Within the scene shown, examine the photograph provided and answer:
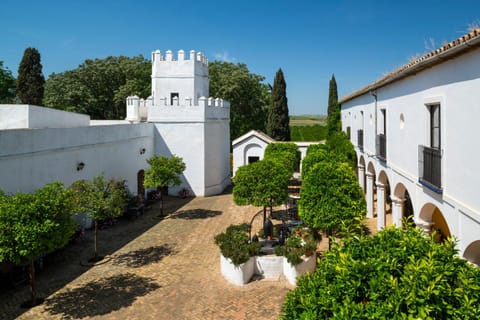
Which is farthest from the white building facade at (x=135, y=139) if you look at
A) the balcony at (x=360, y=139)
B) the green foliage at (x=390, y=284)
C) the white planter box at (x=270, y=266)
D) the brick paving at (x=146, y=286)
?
the green foliage at (x=390, y=284)

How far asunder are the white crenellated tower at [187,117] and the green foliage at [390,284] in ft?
68.7

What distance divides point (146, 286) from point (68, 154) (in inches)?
303

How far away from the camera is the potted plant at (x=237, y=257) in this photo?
37.1ft

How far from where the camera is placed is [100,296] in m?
10.6

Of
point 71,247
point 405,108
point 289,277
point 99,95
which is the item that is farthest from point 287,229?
point 99,95

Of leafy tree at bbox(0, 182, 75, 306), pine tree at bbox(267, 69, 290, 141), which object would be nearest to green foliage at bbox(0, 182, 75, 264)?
leafy tree at bbox(0, 182, 75, 306)

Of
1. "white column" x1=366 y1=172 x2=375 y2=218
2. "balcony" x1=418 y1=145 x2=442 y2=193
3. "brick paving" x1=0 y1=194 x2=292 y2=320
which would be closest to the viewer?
"balcony" x1=418 y1=145 x2=442 y2=193

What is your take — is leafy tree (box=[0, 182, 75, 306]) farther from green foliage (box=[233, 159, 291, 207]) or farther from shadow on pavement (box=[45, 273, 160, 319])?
green foliage (box=[233, 159, 291, 207])

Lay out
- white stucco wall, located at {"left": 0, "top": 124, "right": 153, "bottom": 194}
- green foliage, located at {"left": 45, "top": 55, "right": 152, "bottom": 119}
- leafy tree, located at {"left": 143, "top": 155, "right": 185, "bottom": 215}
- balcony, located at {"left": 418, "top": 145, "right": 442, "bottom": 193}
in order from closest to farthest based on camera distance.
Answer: balcony, located at {"left": 418, "top": 145, "right": 442, "bottom": 193}, white stucco wall, located at {"left": 0, "top": 124, "right": 153, "bottom": 194}, leafy tree, located at {"left": 143, "top": 155, "right": 185, "bottom": 215}, green foliage, located at {"left": 45, "top": 55, "right": 152, "bottom": 119}

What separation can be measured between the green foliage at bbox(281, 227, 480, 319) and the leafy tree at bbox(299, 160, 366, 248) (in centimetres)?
645

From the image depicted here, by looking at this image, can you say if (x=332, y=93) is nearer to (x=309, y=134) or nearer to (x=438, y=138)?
(x=309, y=134)

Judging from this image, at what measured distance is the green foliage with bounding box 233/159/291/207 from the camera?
14.7 metres

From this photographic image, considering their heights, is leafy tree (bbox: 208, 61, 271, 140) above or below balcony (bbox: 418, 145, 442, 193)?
above

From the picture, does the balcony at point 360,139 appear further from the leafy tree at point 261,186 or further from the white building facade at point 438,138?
the leafy tree at point 261,186
